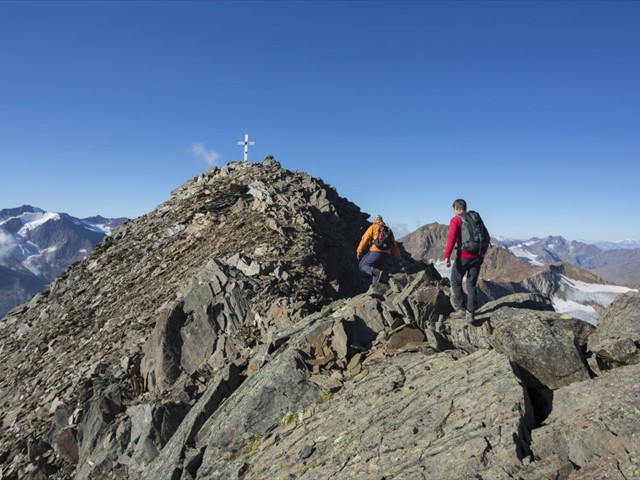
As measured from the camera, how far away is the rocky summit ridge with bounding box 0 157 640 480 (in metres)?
8.03

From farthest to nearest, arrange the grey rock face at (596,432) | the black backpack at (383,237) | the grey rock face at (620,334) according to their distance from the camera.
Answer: the black backpack at (383,237)
the grey rock face at (620,334)
the grey rock face at (596,432)

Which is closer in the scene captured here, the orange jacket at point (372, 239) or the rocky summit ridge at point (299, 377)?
the rocky summit ridge at point (299, 377)

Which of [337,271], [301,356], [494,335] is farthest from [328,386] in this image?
[337,271]

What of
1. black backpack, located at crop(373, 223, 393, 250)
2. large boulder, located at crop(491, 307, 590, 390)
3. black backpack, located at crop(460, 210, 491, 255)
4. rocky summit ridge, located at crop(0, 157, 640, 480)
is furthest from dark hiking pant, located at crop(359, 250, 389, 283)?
large boulder, located at crop(491, 307, 590, 390)

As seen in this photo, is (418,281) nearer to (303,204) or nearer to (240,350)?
(240,350)

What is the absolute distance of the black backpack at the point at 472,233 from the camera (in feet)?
42.1

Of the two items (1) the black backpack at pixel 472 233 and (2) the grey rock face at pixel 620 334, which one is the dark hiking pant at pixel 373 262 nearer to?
(1) the black backpack at pixel 472 233

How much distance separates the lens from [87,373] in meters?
19.2

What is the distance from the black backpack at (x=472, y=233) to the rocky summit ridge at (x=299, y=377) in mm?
2022

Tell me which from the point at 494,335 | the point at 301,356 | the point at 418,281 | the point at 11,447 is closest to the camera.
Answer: the point at 494,335

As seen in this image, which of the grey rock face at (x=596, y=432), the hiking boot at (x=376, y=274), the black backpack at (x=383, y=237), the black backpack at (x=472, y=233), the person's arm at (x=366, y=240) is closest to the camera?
the grey rock face at (x=596, y=432)

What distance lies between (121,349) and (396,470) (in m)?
16.7

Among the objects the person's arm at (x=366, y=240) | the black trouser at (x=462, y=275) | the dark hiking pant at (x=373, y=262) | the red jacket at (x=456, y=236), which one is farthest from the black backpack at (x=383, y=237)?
the red jacket at (x=456, y=236)

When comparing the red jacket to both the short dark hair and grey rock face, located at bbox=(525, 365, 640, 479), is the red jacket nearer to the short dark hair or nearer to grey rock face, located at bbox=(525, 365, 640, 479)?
the short dark hair
